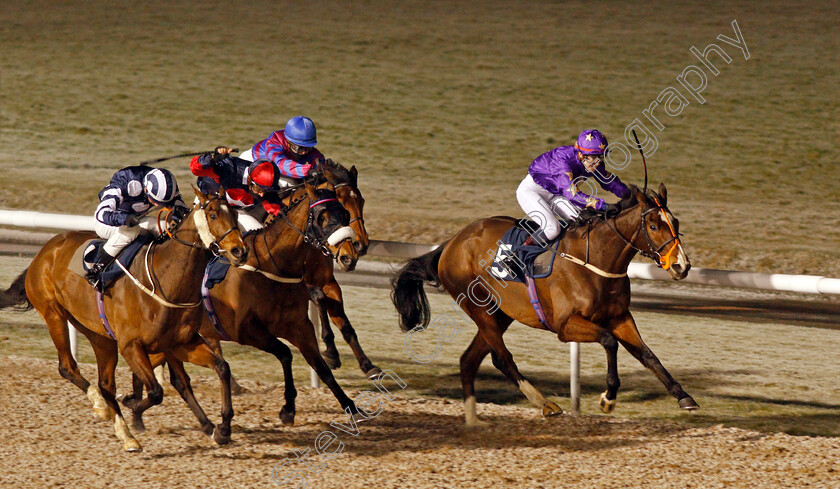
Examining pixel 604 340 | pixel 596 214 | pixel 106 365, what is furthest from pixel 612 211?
pixel 106 365

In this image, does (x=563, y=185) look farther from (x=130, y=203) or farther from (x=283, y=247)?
(x=130, y=203)

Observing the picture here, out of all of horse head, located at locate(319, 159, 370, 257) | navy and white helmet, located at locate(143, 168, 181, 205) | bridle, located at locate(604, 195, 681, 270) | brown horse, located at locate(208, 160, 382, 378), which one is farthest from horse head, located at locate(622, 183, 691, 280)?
navy and white helmet, located at locate(143, 168, 181, 205)

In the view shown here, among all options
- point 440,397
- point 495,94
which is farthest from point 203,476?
point 495,94

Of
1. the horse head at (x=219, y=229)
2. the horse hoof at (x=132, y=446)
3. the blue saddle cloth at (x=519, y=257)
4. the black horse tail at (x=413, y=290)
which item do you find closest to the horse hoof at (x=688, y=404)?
the blue saddle cloth at (x=519, y=257)

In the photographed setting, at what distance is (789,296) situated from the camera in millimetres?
11633

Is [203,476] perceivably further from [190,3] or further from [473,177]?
[190,3]

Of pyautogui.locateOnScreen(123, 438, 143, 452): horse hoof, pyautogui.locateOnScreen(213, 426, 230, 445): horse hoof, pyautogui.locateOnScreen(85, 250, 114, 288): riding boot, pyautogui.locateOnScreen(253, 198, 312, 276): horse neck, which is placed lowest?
pyautogui.locateOnScreen(123, 438, 143, 452): horse hoof

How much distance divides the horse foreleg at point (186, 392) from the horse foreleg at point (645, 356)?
2363 millimetres

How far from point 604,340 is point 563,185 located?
111 cm

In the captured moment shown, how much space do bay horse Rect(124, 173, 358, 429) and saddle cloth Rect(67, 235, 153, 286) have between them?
62 cm

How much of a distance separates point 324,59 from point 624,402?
17.3 meters

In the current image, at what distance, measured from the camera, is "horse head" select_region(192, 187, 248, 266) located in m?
5.74

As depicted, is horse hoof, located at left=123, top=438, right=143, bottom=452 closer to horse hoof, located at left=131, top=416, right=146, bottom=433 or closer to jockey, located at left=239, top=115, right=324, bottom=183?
horse hoof, located at left=131, top=416, right=146, bottom=433

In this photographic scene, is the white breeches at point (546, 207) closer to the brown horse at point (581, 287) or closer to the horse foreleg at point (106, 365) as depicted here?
the brown horse at point (581, 287)
